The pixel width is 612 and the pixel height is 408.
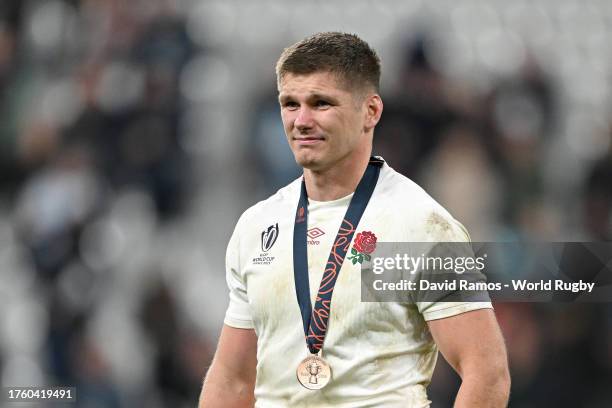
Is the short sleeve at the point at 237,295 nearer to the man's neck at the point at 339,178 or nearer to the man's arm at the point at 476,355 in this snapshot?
the man's neck at the point at 339,178

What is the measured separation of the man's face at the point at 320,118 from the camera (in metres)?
3.31

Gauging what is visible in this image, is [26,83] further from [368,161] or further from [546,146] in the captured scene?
[368,161]

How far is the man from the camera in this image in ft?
10.4

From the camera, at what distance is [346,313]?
327 centimetres

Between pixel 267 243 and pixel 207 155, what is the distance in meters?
4.94

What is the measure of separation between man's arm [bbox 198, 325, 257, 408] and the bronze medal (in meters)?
0.36

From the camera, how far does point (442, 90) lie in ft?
26.6

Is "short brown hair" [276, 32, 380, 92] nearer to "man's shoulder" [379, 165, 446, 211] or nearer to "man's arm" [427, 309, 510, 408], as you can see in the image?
"man's shoulder" [379, 165, 446, 211]

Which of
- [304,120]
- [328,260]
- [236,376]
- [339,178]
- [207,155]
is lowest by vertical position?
[236,376]

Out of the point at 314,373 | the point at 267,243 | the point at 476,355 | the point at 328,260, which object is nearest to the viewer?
the point at 476,355

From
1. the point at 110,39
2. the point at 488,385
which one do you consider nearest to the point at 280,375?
the point at 488,385

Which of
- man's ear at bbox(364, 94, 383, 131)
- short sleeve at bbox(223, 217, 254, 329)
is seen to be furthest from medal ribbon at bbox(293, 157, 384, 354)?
short sleeve at bbox(223, 217, 254, 329)

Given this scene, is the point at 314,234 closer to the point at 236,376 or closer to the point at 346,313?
the point at 346,313

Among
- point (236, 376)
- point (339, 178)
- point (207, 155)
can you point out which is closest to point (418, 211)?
point (339, 178)
